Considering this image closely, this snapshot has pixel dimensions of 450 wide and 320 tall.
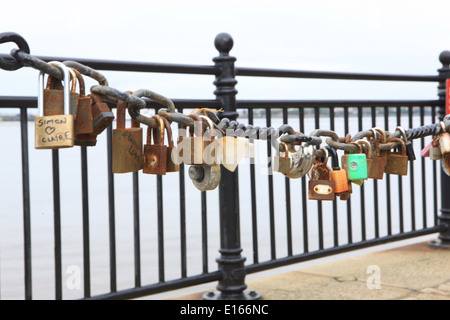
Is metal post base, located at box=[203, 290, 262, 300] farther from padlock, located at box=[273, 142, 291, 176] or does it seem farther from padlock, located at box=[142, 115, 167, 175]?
padlock, located at box=[142, 115, 167, 175]

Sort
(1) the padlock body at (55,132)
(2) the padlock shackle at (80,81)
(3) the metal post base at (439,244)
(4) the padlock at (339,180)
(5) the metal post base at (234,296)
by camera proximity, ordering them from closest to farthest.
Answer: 1. (1) the padlock body at (55,132)
2. (2) the padlock shackle at (80,81)
3. (4) the padlock at (339,180)
4. (5) the metal post base at (234,296)
5. (3) the metal post base at (439,244)

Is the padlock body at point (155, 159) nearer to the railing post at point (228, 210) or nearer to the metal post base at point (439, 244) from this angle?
the railing post at point (228, 210)

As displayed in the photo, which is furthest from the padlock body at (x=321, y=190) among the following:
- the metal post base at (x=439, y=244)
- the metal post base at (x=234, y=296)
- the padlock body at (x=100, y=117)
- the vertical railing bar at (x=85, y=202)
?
the metal post base at (x=439, y=244)

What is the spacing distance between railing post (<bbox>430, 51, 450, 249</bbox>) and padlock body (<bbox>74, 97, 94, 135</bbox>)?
14.2 feet

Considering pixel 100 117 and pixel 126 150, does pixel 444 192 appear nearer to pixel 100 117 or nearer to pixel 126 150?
pixel 126 150

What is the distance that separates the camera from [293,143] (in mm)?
1436

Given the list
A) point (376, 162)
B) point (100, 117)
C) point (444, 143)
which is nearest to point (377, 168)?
point (376, 162)

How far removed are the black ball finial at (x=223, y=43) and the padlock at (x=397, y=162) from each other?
71.0 inches

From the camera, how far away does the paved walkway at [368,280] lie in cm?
341

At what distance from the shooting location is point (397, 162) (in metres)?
1.73

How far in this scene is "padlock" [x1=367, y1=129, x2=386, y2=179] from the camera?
1.62 metres
